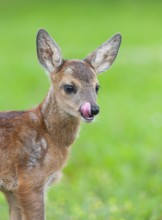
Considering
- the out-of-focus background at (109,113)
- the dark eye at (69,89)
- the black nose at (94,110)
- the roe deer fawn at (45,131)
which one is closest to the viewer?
the black nose at (94,110)

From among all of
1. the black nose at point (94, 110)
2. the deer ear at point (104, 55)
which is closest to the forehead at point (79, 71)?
the deer ear at point (104, 55)

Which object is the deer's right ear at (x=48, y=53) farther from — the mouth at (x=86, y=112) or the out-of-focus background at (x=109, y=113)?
the out-of-focus background at (x=109, y=113)

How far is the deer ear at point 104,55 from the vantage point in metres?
8.01

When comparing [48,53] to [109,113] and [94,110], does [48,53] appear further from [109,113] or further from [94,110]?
[109,113]

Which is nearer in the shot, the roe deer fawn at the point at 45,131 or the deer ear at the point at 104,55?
the roe deer fawn at the point at 45,131

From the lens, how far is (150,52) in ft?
70.4

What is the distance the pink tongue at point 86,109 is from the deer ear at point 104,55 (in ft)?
2.13

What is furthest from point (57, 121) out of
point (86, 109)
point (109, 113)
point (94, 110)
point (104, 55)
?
point (109, 113)

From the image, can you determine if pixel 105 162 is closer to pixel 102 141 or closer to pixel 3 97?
pixel 102 141

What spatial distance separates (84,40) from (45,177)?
18.9m

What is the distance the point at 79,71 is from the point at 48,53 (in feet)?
1.35

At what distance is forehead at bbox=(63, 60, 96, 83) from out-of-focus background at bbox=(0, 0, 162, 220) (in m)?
1.98

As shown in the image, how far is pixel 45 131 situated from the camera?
777 centimetres

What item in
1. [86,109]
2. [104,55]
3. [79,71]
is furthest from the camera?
[104,55]
